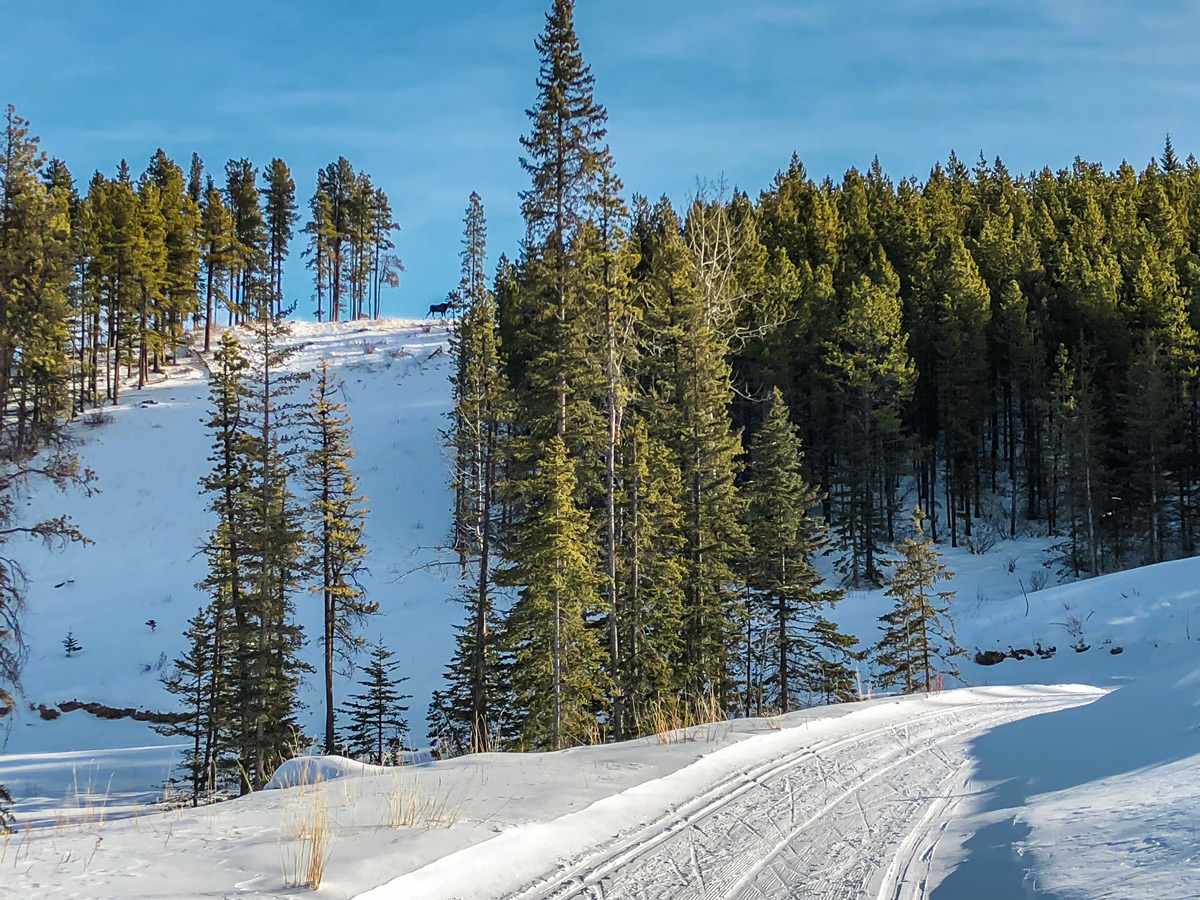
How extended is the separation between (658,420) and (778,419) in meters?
3.74

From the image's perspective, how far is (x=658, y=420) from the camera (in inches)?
991

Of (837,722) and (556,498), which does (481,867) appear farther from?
(556,498)

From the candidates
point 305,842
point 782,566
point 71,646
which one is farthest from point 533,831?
point 71,646

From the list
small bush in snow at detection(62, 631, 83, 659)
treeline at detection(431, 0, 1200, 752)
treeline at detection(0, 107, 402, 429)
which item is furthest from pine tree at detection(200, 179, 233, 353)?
small bush in snow at detection(62, 631, 83, 659)

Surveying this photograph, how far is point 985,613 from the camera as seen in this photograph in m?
28.5

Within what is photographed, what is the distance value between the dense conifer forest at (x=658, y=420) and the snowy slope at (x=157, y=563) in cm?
196

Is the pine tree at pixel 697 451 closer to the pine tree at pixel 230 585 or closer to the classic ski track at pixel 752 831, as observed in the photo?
the pine tree at pixel 230 585

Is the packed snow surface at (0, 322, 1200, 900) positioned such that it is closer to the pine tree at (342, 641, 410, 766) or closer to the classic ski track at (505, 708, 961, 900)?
the classic ski track at (505, 708, 961, 900)

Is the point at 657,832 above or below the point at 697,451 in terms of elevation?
below

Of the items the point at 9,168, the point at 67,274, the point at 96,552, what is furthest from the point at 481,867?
the point at 96,552

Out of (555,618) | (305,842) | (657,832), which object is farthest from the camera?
(555,618)

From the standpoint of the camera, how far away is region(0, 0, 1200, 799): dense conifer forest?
64.7 feet

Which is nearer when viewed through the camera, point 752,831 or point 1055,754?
point 752,831

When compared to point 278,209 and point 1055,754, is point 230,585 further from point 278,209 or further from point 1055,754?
point 278,209
